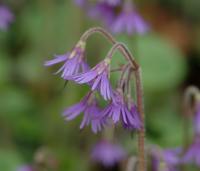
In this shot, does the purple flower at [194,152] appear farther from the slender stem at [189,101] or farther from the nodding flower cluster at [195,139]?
the slender stem at [189,101]

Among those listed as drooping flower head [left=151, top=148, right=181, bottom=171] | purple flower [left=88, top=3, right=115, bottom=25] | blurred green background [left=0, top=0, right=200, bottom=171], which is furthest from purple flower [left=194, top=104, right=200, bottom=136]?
purple flower [left=88, top=3, right=115, bottom=25]

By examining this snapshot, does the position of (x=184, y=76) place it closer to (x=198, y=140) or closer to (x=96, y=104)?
(x=198, y=140)

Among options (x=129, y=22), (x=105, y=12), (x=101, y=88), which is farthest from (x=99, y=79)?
(x=105, y=12)

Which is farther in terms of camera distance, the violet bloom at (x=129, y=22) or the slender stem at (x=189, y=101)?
the violet bloom at (x=129, y=22)

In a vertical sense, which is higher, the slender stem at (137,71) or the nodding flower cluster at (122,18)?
the nodding flower cluster at (122,18)

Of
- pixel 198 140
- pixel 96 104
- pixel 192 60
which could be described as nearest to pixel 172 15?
pixel 192 60

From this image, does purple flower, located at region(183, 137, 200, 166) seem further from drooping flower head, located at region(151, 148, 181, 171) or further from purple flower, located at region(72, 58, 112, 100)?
purple flower, located at region(72, 58, 112, 100)

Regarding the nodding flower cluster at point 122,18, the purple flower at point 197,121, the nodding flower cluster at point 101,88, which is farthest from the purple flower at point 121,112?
the nodding flower cluster at point 122,18
